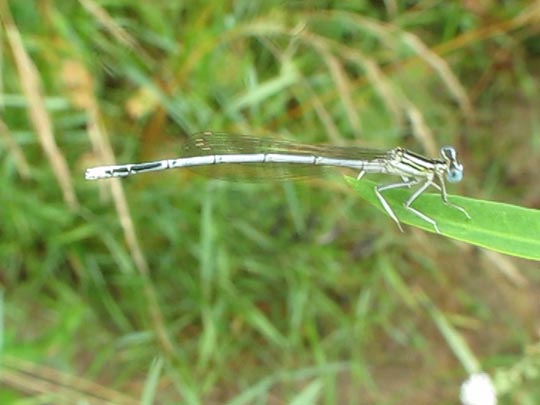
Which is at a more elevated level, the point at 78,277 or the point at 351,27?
the point at 351,27

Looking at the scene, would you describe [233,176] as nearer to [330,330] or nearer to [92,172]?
[92,172]

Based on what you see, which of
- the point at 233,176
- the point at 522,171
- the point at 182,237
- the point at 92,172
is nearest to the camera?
the point at 92,172

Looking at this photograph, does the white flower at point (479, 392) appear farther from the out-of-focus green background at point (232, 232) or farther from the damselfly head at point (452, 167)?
the damselfly head at point (452, 167)

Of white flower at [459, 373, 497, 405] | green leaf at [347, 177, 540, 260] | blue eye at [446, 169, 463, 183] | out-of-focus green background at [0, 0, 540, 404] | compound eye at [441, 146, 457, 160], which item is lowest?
green leaf at [347, 177, 540, 260]

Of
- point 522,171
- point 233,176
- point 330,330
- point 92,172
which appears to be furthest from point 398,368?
point 92,172

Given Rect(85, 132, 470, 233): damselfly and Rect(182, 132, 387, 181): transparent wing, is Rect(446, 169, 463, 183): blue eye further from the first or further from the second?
Rect(182, 132, 387, 181): transparent wing

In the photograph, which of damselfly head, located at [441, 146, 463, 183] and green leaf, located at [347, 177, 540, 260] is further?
damselfly head, located at [441, 146, 463, 183]

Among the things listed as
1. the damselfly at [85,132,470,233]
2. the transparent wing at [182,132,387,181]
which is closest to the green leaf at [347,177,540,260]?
the damselfly at [85,132,470,233]
